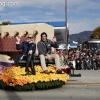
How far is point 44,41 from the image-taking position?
892cm

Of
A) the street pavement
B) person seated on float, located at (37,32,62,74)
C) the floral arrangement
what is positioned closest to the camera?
the street pavement

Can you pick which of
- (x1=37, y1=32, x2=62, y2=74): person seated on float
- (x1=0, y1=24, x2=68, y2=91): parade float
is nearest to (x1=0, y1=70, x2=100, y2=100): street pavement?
(x1=0, y1=24, x2=68, y2=91): parade float

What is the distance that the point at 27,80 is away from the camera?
8.13 meters

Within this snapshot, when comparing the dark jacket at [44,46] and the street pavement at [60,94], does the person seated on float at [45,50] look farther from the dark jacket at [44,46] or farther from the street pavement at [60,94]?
the street pavement at [60,94]

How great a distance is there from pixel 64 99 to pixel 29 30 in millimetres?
9901

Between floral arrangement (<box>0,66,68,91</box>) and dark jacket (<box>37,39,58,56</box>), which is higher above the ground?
dark jacket (<box>37,39,58,56</box>)

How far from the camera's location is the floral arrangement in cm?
812

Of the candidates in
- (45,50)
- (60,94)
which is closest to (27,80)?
(60,94)

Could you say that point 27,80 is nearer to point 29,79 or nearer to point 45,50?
point 29,79

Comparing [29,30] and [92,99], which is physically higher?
[29,30]

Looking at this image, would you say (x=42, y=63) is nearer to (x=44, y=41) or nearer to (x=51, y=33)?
(x=44, y=41)

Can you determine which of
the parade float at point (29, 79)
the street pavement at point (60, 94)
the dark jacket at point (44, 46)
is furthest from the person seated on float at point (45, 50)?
the street pavement at point (60, 94)

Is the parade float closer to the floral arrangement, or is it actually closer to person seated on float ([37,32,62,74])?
the floral arrangement

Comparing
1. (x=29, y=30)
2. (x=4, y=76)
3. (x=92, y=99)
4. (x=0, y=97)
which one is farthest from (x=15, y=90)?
(x=29, y=30)
